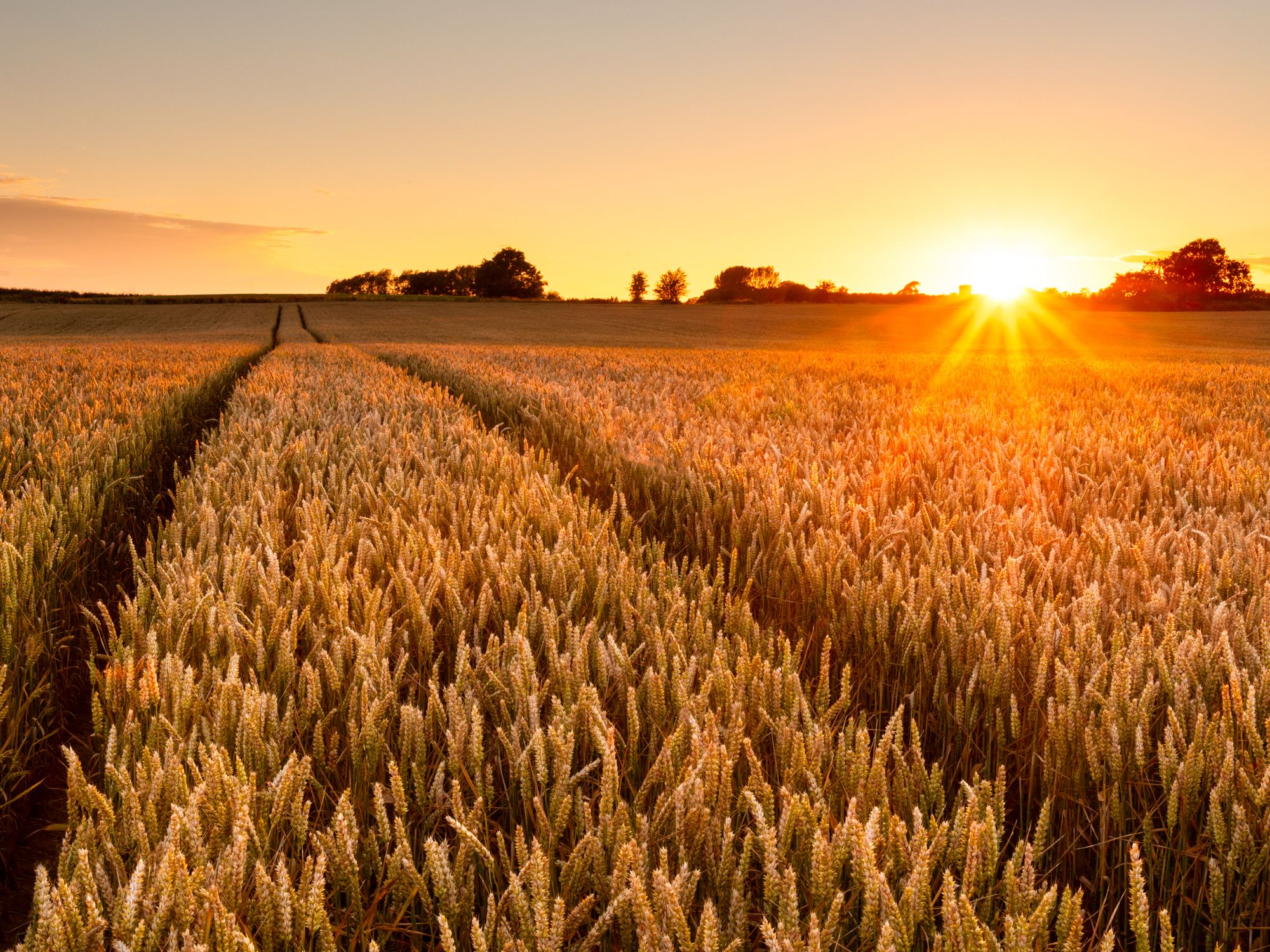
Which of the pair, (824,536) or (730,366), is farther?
(730,366)

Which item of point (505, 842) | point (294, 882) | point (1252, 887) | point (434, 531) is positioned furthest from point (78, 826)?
point (1252, 887)

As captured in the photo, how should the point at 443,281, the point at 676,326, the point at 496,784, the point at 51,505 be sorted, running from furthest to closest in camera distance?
the point at 443,281 → the point at 676,326 → the point at 51,505 → the point at 496,784

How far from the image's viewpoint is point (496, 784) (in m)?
1.32

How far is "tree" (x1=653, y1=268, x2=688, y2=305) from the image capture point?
13350 centimetres

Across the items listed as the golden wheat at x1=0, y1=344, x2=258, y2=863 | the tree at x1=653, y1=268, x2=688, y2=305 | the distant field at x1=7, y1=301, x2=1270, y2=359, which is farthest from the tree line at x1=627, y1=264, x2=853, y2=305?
the golden wheat at x1=0, y1=344, x2=258, y2=863

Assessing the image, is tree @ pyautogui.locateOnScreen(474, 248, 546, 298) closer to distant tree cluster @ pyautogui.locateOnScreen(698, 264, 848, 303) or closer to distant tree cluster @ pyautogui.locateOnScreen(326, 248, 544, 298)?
distant tree cluster @ pyautogui.locateOnScreen(326, 248, 544, 298)

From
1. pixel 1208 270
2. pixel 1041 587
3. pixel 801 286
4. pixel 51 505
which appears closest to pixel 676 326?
pixel 51 505

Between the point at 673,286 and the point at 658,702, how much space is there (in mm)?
136266

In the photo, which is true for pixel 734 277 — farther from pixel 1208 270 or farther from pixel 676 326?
pixel 676 326

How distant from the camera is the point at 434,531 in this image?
7.28 ft

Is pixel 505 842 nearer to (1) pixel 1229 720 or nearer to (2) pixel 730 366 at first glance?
(1) pixel 1229 720

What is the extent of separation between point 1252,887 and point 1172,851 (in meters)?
0.10

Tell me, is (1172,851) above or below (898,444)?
below

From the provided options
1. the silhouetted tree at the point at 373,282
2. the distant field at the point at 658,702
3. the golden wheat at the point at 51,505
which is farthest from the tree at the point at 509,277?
the distant field at the point at 658,702
